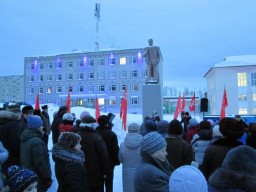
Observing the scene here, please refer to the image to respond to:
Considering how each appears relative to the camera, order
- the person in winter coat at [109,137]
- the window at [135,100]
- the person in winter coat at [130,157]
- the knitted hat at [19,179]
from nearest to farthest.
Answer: the knitted hat at [19,179]
the person in winter coat at [130,157]
the person in winter coat at [109,137]
the window at [135,100]

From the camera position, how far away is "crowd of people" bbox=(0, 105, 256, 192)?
2.41 m

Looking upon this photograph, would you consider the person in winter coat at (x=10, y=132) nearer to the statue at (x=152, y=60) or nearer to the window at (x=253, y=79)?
the statue at (x=152, y=60)

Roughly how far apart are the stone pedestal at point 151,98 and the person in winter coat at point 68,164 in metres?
13.1

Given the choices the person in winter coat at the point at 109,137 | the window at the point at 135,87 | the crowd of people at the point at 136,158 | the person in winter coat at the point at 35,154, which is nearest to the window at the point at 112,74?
the window at the point at 135,87

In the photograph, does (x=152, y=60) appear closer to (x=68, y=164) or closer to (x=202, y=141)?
(x=202, y=141)

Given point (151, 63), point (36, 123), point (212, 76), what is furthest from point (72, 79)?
point (36, 123)

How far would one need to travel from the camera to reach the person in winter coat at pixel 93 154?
5715mm

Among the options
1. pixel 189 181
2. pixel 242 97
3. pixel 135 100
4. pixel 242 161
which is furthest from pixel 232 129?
pixel 135 100

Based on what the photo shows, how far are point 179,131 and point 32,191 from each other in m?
3.05

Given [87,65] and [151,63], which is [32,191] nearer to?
[151,63]

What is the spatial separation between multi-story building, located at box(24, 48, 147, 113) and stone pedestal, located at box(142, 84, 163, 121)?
43.0m

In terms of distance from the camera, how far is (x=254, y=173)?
2.43 meters

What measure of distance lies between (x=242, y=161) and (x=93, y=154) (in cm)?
361

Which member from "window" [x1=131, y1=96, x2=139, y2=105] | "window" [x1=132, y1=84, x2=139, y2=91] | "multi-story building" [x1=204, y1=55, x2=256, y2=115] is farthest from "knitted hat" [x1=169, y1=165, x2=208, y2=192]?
"window" [x1=132, y1=84, x2=139, y2=91]
